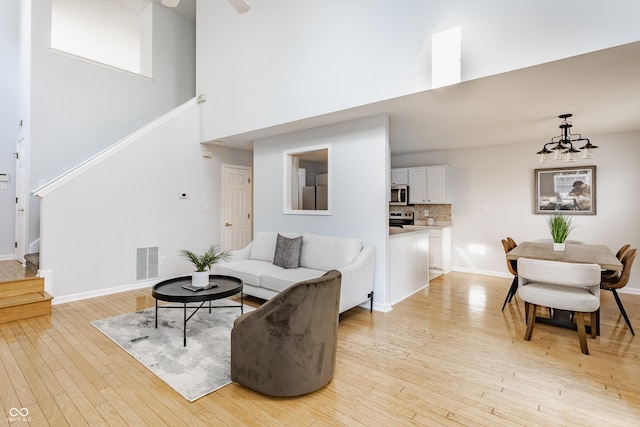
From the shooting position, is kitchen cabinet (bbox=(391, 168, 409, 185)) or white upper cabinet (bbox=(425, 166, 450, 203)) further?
kitchen cabinet (bbox=(391, 168, 409, 185))

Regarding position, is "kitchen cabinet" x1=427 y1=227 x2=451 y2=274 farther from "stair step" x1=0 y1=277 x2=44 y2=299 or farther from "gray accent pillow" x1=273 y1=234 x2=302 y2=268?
"stair step" x1=0 y1=277 x2=44 y2=299

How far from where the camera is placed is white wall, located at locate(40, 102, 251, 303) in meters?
4.42

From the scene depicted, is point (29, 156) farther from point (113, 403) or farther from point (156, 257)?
point (113, 403)

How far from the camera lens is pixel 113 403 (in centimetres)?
219

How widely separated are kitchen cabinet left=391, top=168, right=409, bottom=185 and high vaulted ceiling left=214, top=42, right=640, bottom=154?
1324mm

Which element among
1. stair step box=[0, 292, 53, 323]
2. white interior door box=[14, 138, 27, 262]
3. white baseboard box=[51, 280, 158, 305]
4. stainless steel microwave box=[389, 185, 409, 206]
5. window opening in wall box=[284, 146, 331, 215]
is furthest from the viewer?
stainless steel microwave box=[389, 185, 409, 206]

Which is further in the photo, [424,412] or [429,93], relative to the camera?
[429,93]

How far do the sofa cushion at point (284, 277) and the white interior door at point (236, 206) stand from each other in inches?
106

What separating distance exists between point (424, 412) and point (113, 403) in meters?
2.09

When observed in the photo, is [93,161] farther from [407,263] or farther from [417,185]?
[417,185]

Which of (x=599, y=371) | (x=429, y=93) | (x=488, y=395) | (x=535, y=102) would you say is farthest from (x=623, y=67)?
(x=488, y=395)

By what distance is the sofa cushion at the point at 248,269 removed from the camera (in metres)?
4.22

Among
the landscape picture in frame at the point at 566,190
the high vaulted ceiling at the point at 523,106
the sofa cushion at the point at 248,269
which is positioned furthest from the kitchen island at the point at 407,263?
the landscape picture in frame at the point at 566,190

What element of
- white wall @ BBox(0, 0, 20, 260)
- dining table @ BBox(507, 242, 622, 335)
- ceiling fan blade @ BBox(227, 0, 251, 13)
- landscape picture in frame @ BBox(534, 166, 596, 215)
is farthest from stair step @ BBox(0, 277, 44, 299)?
landscape picture in frame @ BBox(534, 166, 596, 215)
